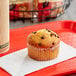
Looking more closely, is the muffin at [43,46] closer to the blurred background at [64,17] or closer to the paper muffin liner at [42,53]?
the paper muffin liner at [42,53]

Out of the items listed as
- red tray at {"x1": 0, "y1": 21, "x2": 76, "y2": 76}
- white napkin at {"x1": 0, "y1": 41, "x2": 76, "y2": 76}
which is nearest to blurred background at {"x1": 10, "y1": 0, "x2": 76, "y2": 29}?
red tray at {"x1": 0, "y1": 21, "x2": 76, "y2": 76}

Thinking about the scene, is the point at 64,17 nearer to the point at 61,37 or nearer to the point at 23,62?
the point at 61,37

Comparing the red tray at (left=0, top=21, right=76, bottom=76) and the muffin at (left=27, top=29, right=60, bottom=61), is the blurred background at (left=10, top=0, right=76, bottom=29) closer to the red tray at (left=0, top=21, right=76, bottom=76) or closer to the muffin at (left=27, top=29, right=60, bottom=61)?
the red tray at (left=0, top=21, right=76, bottom=76)

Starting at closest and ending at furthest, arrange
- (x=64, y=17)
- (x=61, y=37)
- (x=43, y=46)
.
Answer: (x=43, y=46)
(x=61, y=37)
(x=64, y=17)

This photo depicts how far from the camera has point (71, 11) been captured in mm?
904

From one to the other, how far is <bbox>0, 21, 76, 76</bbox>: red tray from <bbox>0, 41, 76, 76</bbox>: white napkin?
0.01 metres

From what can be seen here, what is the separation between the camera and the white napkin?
1.43ft

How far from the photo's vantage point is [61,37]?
586mm

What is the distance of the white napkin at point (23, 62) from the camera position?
44cm

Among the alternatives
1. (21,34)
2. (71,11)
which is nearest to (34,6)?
(21,34)

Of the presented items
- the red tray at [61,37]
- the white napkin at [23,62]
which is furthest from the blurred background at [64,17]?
the white napkin at [23,62]

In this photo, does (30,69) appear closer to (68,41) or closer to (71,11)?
(68,41)

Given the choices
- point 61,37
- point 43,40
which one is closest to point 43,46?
point 43,40

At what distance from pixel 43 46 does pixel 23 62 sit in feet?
0.18
